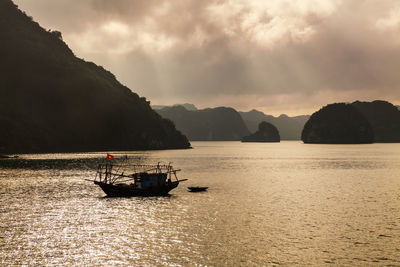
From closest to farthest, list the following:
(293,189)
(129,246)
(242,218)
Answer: (129,246) → (242,218) → (293,189)

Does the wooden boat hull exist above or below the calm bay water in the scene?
above

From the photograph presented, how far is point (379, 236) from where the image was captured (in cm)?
3256

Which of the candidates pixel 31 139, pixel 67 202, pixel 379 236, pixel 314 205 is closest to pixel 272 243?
pixel 379 236

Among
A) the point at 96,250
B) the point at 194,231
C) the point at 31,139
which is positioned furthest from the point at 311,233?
the point at 31,139

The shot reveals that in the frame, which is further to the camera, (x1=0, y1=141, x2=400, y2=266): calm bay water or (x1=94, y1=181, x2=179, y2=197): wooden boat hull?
(x1=94, y1=181, x2=179, y2=197): wooden boat hull

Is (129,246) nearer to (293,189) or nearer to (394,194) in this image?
(293,189)

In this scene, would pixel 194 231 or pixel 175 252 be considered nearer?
pixel 175 252

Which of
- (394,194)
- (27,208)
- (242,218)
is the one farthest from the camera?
(394,194)

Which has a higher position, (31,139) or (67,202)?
(31,139)

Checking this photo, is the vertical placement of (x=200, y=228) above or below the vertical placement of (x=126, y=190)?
below

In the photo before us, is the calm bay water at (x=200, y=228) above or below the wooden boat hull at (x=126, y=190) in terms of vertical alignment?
below

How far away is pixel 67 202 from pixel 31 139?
159371 millimetres

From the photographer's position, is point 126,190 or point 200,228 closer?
point 200,228

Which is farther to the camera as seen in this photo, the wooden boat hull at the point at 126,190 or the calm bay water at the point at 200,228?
the wooden boat hull at the point at 126,190
